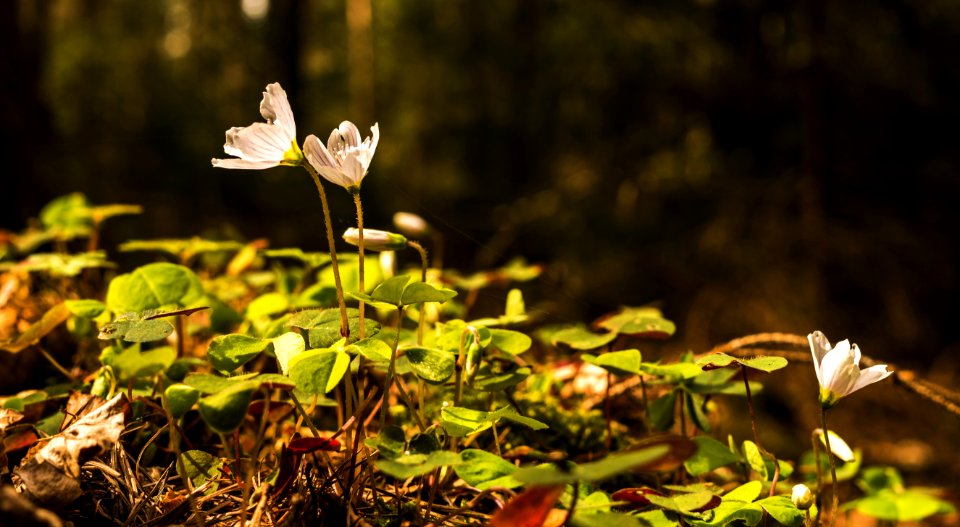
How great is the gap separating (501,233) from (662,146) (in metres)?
1.41

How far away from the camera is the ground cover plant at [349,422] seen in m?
0.70

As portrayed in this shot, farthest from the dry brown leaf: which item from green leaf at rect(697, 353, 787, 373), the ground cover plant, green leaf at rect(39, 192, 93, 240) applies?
green leaf at rect(39, 192, 93, 240)

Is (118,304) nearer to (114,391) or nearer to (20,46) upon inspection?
(114,391)

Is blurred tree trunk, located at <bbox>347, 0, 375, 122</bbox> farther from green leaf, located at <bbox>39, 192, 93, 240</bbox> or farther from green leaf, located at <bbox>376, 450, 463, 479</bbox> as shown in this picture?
green leaf, located at <bbox>376, 450, 463, 479</bbox>

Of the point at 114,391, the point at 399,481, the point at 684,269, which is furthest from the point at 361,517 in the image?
the point at 684,269

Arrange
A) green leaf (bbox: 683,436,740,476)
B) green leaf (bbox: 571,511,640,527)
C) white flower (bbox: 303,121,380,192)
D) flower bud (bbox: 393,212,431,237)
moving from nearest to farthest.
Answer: green leaf (bbox: 571,511,640,527), white flower (bbox: 303,121,380,192), green leaf (bbox: 683,436,740,476), flower bud (bbox: 393,212,431,237)

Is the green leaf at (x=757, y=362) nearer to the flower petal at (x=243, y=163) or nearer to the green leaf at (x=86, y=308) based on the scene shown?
the flower petal at (x=243, y=163)

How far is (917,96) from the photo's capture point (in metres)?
4.10

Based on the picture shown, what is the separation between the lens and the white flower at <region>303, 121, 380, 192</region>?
0.81 meters

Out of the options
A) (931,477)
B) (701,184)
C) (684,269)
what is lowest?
(931,477)

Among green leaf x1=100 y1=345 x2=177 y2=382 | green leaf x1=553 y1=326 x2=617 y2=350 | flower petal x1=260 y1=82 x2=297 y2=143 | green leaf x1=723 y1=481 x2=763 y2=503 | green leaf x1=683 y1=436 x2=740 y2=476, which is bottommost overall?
green leaf x1=683 y1=436 x2=740 y2=476

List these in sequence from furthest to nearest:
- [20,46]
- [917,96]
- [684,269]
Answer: [684,269] < [917,96] < [20,46]

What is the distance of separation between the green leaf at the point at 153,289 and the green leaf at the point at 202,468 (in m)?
0.28

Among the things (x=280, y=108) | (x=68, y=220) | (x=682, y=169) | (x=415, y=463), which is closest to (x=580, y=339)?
(x=415, y=463)
